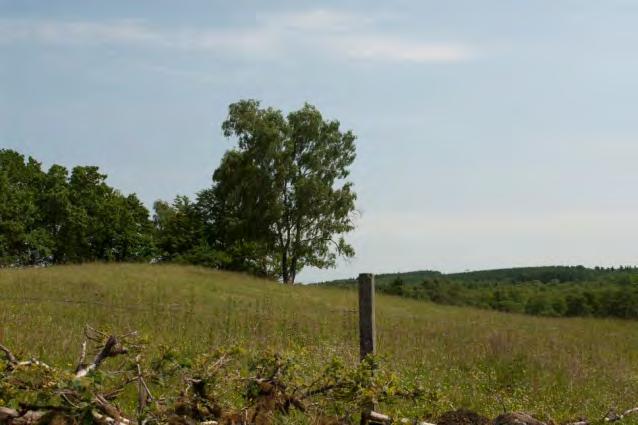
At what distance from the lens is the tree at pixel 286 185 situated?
44.6 meters

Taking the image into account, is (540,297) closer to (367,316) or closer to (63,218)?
(63,218)

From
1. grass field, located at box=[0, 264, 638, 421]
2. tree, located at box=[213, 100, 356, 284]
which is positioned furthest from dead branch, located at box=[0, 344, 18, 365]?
tree, located at box=[213, 100, 356, 284]

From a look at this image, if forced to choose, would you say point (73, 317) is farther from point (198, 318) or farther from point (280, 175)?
point (280, 175)

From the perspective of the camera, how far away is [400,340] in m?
13.9

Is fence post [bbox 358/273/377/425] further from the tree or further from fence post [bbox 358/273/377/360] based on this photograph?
the tree

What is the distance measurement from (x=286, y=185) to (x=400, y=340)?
107 feet

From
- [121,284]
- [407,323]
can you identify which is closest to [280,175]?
[121,284]

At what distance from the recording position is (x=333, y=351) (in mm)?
9484

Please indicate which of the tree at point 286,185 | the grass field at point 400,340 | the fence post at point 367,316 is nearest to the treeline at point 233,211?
the tree at point 286,185

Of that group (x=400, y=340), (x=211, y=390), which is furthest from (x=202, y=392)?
(x=400, y=340)

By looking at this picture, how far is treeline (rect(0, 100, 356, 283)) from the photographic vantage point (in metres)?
44.9

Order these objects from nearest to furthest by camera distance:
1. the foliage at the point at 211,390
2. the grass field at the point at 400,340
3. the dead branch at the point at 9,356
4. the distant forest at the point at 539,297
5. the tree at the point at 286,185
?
the foliage at the point at 211,390 < the dead branch at the point at 9,356 < the grass field at the point at 400,340 < the distant forest at the point at 539,297 < the tree at the point at 286,185

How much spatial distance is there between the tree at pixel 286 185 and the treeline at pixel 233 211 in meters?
0.07

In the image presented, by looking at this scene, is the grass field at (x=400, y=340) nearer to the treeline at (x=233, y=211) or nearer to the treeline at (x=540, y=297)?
the treeline at (x=540, y=297)
